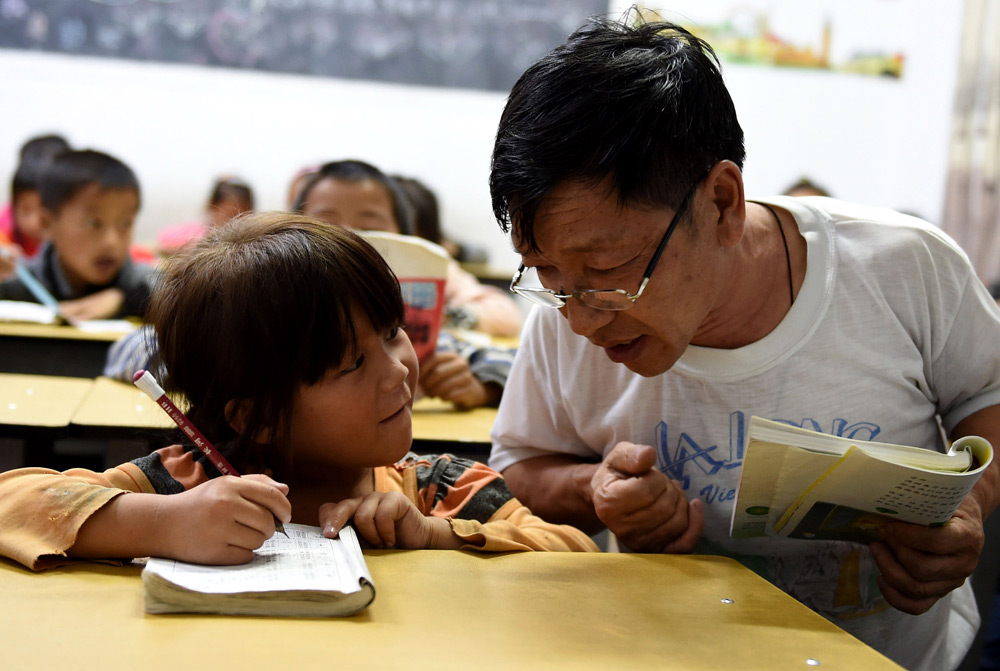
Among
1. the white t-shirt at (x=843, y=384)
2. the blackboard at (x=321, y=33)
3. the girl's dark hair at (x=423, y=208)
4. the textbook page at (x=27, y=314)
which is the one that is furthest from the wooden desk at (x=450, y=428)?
the blackboard at (x=321, y=33)

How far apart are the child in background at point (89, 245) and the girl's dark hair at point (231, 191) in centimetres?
109

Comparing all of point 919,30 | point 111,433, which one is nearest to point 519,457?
point 111,433

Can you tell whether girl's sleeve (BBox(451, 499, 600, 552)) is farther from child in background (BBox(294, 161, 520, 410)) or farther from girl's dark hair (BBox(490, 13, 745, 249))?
child in background (BBox(294, 161, 520, 410))

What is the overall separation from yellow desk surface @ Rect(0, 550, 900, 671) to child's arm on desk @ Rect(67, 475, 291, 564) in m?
0.03

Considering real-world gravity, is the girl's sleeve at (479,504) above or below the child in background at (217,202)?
above

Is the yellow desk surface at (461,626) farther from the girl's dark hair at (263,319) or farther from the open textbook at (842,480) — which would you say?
the girl's dark hair at (263,319)

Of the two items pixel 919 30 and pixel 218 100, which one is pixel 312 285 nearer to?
pixel 218 100

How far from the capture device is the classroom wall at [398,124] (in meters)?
5.01

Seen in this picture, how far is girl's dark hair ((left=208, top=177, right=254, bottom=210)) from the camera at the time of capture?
4.82 meters

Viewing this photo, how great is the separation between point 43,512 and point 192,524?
0.49 ft

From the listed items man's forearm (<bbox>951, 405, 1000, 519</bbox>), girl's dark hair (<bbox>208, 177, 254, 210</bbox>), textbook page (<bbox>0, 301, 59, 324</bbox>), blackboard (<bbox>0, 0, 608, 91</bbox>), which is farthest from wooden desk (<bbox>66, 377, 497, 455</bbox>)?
blackboard (<bbox>0, 0, 608, 91</bbox>)

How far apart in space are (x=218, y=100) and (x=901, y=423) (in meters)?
4.51

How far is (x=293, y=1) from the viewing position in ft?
16.4

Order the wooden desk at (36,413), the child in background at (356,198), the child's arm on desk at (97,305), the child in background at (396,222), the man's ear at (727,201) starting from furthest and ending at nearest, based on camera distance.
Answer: the child's arm on desk at (97,305) → the child in background at (356,198) → the child in background at (396,222) → the wooden desk at (36,413) → the man's ear at (727,201)
